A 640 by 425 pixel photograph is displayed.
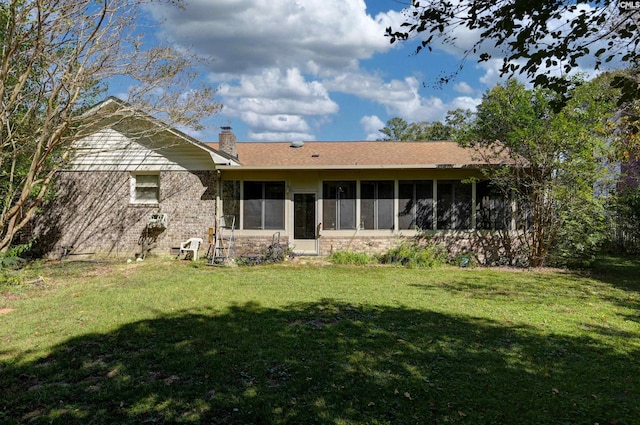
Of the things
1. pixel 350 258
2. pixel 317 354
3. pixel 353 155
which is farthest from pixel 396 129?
pixel 317 354

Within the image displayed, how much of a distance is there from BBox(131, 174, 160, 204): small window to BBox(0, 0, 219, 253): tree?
3.10 metres

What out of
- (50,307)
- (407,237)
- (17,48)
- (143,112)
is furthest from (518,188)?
(17,48)

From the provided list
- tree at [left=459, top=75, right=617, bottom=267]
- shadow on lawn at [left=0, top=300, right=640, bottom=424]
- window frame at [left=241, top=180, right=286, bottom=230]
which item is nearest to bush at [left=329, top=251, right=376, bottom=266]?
window frame at [left=241, top=180, right=286, bottom=230]

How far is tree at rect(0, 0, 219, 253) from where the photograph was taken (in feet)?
26.5

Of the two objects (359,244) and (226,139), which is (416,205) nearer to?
(359,244)

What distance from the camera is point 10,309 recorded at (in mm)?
6941

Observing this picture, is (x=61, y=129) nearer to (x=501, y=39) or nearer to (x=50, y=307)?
(x=50, y=307)

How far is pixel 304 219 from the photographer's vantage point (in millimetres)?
13852

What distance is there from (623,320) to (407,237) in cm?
725

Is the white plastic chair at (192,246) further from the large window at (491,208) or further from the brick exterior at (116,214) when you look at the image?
the large window at (491,208)

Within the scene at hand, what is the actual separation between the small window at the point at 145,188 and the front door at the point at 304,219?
15.1 feet

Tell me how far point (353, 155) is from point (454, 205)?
3982mm

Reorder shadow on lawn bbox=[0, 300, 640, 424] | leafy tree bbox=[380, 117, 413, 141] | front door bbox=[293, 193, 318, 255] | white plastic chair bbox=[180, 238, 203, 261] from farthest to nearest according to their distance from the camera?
1. leafy tree bbox=[380, 117, 413, 141]
2. front door bbox=[293, 193, 318, 255]
3. white plastic chair bbox=[180, 238, 203, 261]
4. shadow on lawn bbox=[0, 300, 640, 424]

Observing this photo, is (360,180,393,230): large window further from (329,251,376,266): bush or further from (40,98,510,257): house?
(329,251,376,266): bush
